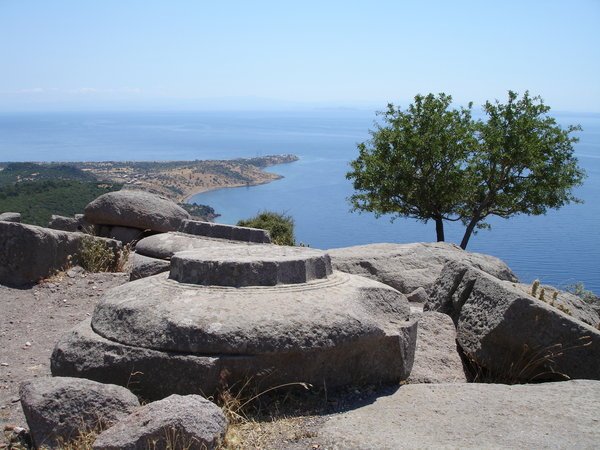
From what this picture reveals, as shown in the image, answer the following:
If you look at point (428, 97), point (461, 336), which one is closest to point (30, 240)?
point (461, 336)

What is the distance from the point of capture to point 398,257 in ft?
34.9

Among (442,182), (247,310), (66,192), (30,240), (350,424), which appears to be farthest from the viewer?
(66,192)

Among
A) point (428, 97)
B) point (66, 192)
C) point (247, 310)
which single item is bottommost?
point (66, 192)

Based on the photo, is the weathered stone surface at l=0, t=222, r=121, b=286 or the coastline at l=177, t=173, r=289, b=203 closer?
the weathered stone surface at l=0, t=222, r=121, b=286

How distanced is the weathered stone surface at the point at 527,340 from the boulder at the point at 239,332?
3.06 ft

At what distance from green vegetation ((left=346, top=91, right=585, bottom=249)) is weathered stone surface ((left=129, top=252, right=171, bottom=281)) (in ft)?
38.1

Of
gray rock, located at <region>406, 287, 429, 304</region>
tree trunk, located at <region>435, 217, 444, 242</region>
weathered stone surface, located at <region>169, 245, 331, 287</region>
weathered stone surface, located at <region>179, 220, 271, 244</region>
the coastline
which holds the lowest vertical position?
the coastline

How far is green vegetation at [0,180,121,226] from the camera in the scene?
26781 millimetres

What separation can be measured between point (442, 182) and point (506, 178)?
2.19 meters

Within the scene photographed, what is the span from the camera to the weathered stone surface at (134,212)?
1413 cm

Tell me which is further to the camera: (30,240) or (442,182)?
(442,182)

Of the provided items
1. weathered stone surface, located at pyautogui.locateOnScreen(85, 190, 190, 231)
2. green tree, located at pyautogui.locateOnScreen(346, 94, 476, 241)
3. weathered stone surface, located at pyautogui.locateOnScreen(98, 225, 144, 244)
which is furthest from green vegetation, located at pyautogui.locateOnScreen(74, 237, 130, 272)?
green tree, located at pyautogui.locateOnScreen(346, 94, 476, 241)

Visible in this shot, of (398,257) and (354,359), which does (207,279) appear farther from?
(398,257)

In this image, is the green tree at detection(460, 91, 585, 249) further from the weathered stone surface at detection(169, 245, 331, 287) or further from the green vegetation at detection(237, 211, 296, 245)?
the weathered stone surface at detection(169, 245, 331, 287)
